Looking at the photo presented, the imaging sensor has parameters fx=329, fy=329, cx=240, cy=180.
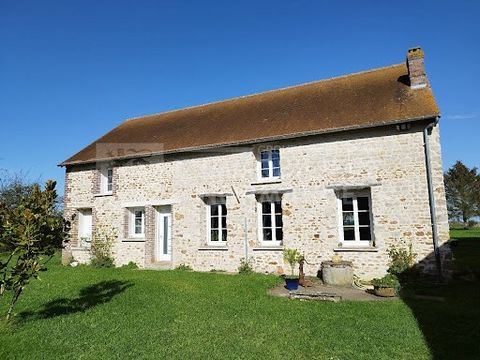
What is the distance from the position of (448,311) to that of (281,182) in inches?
236

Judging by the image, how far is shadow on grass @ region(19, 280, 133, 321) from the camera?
7.01 meters

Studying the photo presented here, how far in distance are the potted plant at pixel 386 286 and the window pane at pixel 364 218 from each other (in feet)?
5.47

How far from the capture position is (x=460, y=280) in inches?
359

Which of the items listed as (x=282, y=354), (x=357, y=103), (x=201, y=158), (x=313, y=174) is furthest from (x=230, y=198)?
(x=282, y=354)

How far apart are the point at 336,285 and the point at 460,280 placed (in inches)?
133

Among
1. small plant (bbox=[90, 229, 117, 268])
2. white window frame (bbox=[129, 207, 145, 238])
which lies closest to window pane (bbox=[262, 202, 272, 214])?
white window frame (bbox=[129, 207, 145, 238])

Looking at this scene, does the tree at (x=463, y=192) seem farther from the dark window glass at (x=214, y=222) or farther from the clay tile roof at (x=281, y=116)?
the dark window glass at (x=214, y=222)

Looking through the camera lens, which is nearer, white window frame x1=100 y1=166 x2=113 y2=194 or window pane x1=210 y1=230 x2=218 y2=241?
window pane x1=210 y1=230 x2=218 y2=241

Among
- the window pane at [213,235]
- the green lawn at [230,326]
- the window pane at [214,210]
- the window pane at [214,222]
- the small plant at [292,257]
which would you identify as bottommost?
the green lawn at [230,326]

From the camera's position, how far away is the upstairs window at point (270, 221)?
1145 cm

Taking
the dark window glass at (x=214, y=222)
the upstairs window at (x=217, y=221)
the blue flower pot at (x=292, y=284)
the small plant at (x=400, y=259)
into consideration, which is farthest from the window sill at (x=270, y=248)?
the small plant at (x=400, y=259)

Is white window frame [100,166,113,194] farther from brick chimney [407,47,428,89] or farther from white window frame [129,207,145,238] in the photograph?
brick chimney [407,47,428,89]

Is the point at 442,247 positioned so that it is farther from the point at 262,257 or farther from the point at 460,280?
the point at 262,257

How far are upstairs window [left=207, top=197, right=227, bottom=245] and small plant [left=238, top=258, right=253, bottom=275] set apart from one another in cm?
113
